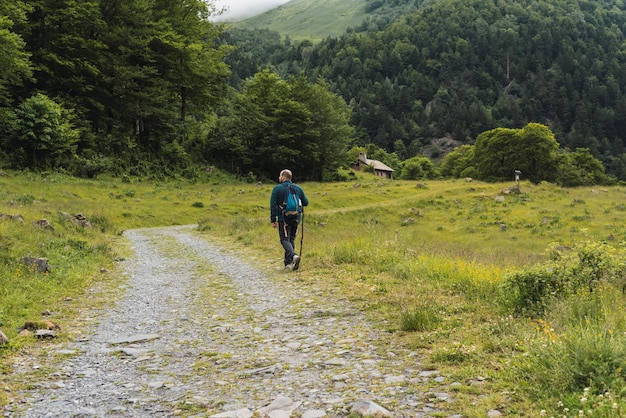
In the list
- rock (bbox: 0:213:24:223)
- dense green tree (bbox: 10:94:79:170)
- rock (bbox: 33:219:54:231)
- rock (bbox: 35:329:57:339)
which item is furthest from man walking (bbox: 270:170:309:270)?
dense green tree (bbox: 10:94:79:170)

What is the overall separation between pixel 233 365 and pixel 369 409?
2373 millimetres

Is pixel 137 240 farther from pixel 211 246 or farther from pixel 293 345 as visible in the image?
pixel 293 345

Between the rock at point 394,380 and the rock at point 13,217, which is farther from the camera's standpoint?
the rock at point 13,217

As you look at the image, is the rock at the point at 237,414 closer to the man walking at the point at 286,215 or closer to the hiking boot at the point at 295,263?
the hiking boot at the point at 295,263

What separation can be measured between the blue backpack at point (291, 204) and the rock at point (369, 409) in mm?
9256

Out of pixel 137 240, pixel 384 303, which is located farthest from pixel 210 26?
pixel 384 303

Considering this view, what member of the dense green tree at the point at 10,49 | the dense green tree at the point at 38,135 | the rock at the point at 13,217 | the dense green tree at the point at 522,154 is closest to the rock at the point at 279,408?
the rock at the point at 13,217

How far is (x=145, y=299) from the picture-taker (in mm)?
10320

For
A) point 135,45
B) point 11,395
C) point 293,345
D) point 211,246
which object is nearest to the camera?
point 11,395

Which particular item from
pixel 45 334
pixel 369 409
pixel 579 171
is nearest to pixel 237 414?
pixel 369 409

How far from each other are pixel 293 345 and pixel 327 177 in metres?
67.1

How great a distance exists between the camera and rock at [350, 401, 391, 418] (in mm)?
4027

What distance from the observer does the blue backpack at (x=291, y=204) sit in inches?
521

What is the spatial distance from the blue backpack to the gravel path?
340cm
